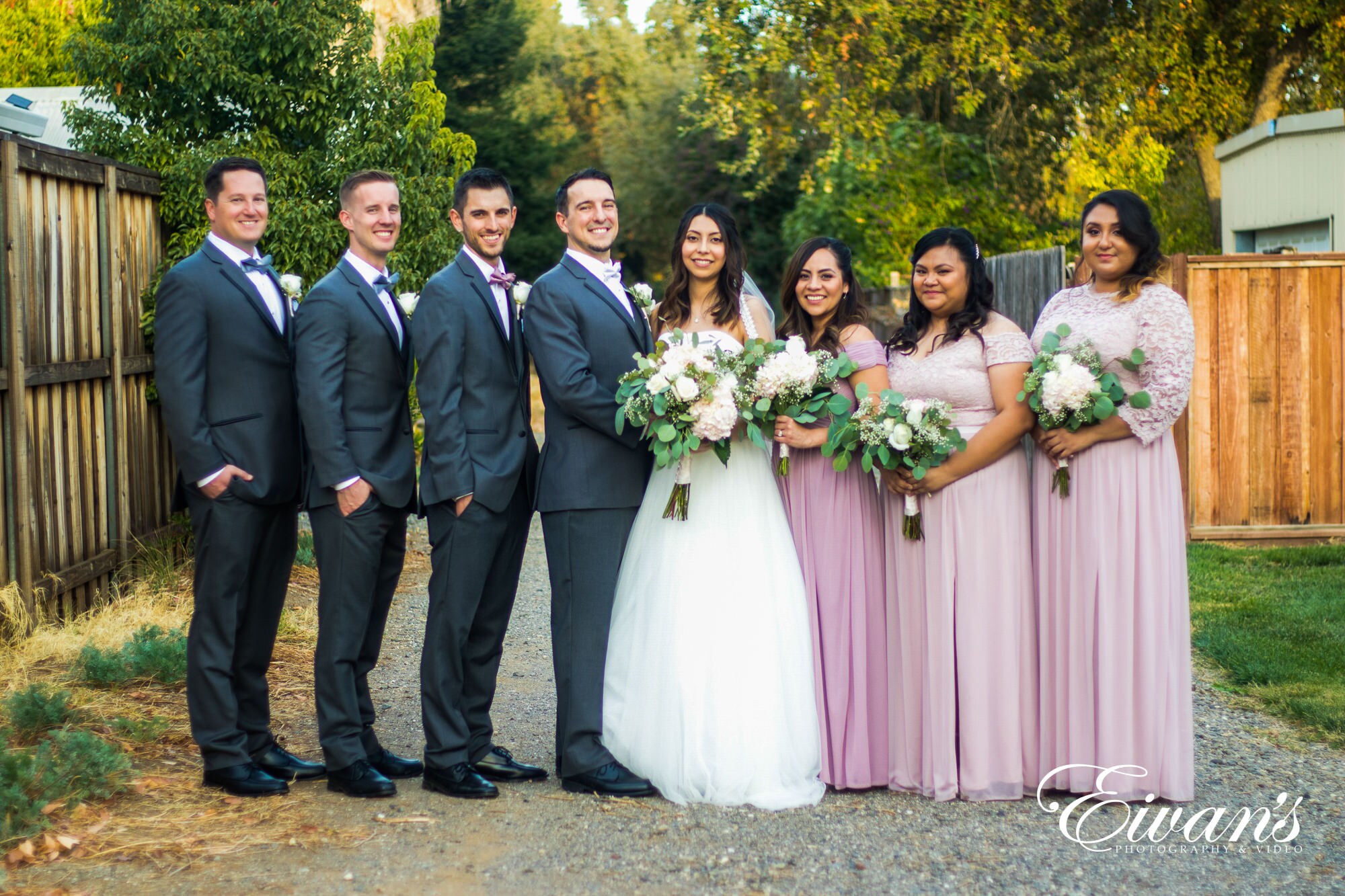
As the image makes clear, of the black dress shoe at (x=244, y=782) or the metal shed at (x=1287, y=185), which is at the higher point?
the metal shed at (x=1287, y=185)

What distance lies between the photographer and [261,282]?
5.12 m

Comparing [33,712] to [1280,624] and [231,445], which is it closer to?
[231,445]

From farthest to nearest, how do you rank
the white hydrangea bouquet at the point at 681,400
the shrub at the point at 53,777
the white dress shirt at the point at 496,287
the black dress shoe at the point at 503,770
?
the black dress shoe at the point at 503,770
the white dress shirt at the point at 496,287
the white hydrangea bouquet at the point at 681,400
the shrub at the point at 53,777

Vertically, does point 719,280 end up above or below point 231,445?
above

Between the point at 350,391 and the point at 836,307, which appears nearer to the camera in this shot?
the point at 350,391

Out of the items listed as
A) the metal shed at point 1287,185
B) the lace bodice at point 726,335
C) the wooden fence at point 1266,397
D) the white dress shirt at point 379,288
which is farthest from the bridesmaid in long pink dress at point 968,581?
the metal shed at point 1287,185

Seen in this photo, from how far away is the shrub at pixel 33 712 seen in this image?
17.5 ft

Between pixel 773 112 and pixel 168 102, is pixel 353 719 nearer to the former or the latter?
pixel 168 102

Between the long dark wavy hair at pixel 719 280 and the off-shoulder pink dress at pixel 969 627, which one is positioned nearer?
the off-shoulder pink dress at pixel 969 627

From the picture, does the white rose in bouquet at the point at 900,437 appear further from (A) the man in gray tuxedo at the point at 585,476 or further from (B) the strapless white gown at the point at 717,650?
(A) the man in gray tuxedo at the point at 585,476

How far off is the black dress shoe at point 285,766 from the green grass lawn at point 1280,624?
4335 millimetres

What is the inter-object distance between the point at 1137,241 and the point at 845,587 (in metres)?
1.77

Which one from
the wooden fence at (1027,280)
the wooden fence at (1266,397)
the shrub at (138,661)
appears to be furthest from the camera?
the wooden fence at (1027,280)

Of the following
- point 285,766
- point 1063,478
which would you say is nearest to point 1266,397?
point 1063,478
